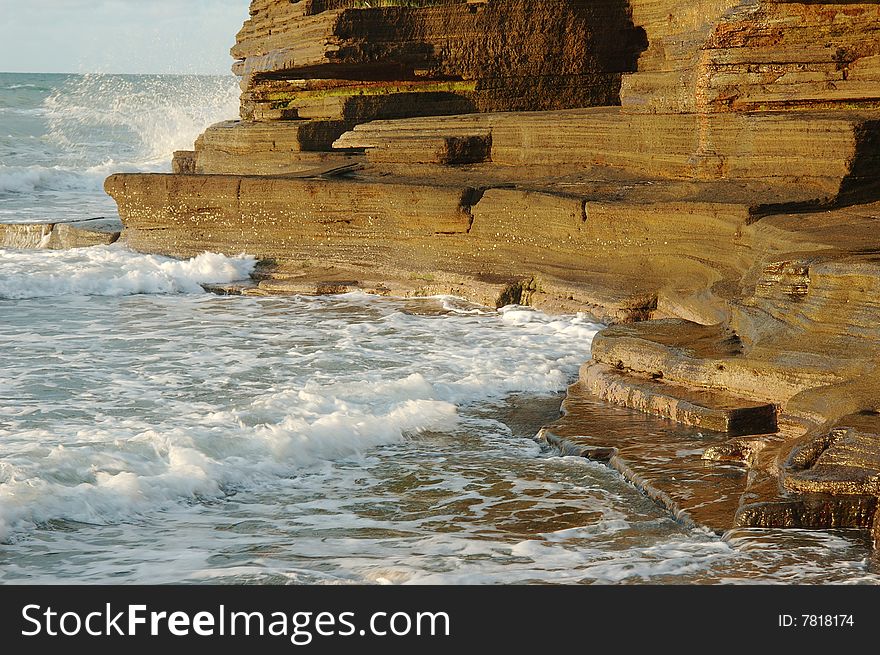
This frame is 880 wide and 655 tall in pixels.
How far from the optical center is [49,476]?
205 inches

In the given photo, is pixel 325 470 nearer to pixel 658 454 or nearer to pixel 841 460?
pixel 658 454

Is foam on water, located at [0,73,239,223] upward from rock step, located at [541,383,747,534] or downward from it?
upward

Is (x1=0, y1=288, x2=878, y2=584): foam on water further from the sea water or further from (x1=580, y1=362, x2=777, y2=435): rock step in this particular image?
(x1=580, y1=362, x2=777, y2=435): rock step

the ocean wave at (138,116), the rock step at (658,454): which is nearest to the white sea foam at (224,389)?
the rock step at (658,454)

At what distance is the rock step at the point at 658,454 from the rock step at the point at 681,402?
5 centimetres

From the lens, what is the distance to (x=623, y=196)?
897cm

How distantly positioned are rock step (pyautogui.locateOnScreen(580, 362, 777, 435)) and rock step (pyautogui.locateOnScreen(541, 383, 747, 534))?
0.05 m

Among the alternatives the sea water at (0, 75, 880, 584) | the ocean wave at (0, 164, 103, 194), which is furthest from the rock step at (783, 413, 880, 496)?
the ocean wave at (0, 164, 103, 194)

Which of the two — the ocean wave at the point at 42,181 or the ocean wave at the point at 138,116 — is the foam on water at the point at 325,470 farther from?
the ocean wave at the point at 138,116

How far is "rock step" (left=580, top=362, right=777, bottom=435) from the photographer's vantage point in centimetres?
567

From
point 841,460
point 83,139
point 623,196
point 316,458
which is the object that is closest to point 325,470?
point 316,458

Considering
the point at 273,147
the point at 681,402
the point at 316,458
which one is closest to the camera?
the point at 316,458

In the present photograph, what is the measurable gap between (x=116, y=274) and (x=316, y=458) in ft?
18.2

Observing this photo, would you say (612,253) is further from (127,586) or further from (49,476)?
(127,586)
